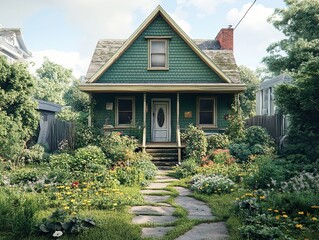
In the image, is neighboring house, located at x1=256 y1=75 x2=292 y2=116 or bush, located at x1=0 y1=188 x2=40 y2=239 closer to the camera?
bush, located at x1=0 y1=188 x2=40 y2=239

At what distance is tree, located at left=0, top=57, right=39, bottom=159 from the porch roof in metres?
2.57

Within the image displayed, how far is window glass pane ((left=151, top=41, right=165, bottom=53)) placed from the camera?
57.1ft

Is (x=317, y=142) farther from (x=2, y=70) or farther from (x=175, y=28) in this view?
(x=2, y=70)

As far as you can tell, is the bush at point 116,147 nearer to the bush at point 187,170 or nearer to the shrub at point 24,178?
the bush at point 187,170

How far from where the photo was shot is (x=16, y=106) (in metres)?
14.2

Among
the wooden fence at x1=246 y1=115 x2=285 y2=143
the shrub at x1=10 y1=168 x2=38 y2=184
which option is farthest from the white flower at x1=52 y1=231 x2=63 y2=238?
the wooden fence at x1=246 y1=115 x2=285 y2=143

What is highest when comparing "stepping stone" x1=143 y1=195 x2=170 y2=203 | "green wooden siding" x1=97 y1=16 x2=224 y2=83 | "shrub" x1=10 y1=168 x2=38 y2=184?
→ "green wooden siding" x1=97 y1=16 x2=224 y2=83

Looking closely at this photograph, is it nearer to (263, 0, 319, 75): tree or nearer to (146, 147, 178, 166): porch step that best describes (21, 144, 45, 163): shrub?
(146, 147, 178, 166): porch step

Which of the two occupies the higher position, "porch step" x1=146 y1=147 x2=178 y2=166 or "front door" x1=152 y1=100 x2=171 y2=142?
"front door" x1=152 y1=100 x2=171 y2=142

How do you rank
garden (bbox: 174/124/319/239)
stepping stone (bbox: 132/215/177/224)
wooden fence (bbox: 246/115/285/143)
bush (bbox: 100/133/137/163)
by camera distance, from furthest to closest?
wooden fence (bbox: 246/115/285/143) → bush (bbox: 100/133/137/163) → stepping stone (bbox: 132/215/177/224) → garden (bbox: 174/124/319/239)

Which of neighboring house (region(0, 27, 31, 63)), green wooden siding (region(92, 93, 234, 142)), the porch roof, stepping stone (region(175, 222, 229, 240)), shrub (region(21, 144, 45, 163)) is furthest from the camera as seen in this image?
neighboring house (region(0, 27, 31, 63))

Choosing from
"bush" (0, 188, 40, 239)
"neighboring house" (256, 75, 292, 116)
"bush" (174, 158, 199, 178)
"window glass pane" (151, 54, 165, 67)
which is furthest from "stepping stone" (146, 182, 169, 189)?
"neighboring house" (256, 75, 292, 116)

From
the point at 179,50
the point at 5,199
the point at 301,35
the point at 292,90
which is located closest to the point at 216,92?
the point at 179,50

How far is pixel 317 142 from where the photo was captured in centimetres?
1121
